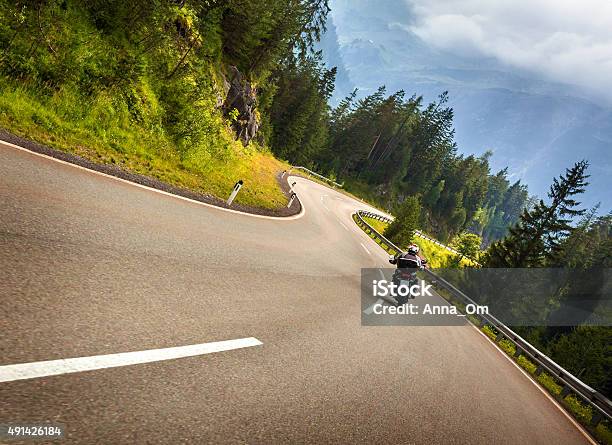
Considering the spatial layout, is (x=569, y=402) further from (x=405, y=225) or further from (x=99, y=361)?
(x=405, y=225)

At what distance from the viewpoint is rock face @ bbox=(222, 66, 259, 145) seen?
3134cm

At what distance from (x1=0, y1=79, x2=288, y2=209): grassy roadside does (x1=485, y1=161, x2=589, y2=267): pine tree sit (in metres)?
25.8

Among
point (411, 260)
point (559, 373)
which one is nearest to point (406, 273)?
point (411, 260)

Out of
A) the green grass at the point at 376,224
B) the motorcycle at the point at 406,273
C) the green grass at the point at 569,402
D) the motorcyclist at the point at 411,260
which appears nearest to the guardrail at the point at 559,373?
the green grass at the point at 569,402

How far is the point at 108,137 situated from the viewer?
39.9 feet

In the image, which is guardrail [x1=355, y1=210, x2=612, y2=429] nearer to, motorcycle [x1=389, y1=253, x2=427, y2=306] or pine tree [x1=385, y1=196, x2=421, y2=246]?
motorcycle [x1=389, y1=253, x2=427, y2=306]

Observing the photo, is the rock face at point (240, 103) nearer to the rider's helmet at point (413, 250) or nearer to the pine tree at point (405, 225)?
the pine tree at point (405, 225)

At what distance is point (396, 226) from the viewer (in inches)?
1281

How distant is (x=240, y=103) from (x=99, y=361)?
32744 mm

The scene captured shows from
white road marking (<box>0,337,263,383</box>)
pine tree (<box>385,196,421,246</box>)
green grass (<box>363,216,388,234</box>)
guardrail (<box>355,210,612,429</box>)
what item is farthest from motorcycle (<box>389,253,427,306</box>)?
green grass (<box>363,216,388,234</box>)

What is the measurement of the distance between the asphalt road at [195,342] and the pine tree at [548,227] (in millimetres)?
26186

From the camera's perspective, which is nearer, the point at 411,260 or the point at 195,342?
the point at 195,342

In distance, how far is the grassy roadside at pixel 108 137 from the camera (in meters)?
9.39

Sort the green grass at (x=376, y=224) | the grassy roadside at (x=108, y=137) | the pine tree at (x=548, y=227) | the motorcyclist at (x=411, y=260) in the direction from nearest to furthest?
the grassy roadside at (x=108, y=137) → the motorcyclist at (x=411, y=260) → the pine tree at (x=548, y=227) → the green grass at (x=376, y=224)
